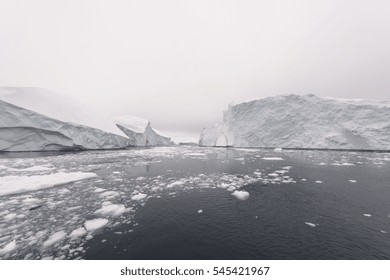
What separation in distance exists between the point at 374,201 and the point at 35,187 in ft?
37.6

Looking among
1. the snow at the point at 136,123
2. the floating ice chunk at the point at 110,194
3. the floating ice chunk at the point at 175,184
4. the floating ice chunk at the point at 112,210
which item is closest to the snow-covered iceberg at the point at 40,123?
the snow at the point at 136,123

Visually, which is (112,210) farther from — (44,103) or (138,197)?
(44,103)

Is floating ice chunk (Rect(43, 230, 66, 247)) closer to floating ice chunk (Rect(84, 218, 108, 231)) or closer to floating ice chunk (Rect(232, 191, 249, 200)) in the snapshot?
floating ice chunk (Rect(84, 218, 108, 231))

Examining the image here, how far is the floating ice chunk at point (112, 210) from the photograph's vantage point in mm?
4200

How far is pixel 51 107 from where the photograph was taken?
21688 mm

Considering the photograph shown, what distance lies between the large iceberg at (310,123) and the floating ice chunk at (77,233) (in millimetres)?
35299

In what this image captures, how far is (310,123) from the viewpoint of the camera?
102ft

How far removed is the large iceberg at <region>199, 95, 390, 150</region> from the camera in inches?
1077

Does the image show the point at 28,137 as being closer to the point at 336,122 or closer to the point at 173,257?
the point at 173,257

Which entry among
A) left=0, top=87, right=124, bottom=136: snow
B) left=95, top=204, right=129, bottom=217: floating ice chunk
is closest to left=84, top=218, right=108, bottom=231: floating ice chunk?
left=95, top=204, right=129, bottom=217: floating ice chunk

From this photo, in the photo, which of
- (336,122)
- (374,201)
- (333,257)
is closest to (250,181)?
(374,201)

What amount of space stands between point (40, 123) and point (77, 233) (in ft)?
76.9

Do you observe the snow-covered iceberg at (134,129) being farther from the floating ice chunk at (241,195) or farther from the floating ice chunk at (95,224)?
the floating ice chunk at (95,224)

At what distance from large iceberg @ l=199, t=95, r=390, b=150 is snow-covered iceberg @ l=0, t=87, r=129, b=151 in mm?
29102
